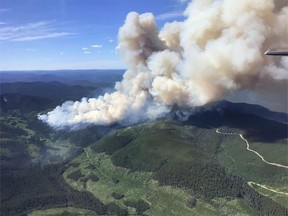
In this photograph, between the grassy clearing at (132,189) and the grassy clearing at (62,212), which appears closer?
the grassy clearing at (132,189)

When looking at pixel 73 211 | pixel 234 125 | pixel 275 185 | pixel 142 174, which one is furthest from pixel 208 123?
pixel 73 211

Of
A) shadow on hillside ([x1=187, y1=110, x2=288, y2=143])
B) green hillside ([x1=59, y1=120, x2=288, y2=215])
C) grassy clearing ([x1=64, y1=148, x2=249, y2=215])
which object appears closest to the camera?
grassy clearing ([x1=64, y1=148, x2=249, y2=215])

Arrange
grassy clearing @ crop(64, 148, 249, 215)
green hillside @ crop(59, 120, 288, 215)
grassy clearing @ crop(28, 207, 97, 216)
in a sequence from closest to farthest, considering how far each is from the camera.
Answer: grassy clearing @ crop(64, 148, 249, 215)
green hillside @ crop(59, 120, 288, 215)
grassy clearing @ crop(28, 207, 97, 216)

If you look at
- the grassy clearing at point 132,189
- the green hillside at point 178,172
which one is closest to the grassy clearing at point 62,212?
the grassy clearing at point 132,189

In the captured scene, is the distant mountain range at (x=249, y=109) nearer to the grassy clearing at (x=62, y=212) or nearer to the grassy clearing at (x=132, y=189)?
the grassy clearing at (x=132, y=189)

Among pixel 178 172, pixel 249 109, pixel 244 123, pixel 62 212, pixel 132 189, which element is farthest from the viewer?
pixel 249 109

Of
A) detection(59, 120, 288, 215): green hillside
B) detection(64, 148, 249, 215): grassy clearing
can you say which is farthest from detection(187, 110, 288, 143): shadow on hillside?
detection(64, 148, 249, 215): grassy clearing

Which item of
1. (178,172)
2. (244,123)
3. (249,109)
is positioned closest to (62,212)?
(178,172)

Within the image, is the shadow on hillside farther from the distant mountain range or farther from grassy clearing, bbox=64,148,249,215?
grassy clearing, bbox=64,148,249,215

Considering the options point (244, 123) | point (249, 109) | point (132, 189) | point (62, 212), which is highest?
point (249, 109)

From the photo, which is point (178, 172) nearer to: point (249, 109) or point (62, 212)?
point (62, 212)

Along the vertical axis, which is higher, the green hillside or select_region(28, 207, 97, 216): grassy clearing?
the green hillside

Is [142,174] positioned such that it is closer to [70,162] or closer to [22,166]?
[70,162]
